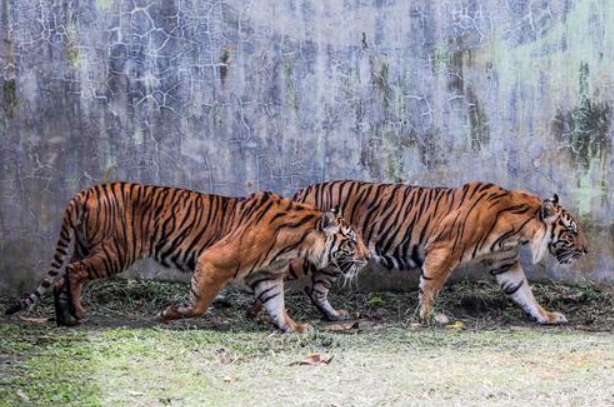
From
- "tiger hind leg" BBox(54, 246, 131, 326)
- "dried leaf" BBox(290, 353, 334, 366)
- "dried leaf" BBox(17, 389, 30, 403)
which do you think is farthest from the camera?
"tiger hind leg" BBox(54, 246, 131, 326)

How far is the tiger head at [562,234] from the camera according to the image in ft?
27.3

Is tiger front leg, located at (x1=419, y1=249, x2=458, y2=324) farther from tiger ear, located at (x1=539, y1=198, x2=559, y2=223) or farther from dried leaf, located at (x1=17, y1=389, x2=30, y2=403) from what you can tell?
dried leaf, located at (x1=17, y1=389, x2=30, y2=403)


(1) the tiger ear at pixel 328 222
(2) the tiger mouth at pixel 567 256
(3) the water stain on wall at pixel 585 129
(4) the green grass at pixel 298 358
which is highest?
(3) the water stain on wall at pixel 585 129

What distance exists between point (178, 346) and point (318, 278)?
1932 millimetres

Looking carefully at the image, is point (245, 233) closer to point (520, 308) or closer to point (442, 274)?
point (442, 274)

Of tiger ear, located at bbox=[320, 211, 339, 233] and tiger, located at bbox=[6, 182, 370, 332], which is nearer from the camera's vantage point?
tiger, located at bbox=[6, 182, 370, 332]

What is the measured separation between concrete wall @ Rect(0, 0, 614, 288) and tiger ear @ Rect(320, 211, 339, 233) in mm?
1070

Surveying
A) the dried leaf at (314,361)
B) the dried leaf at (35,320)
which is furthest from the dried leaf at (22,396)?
the dried leaf at (35,320)

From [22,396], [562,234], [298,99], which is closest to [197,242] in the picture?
[298,99]

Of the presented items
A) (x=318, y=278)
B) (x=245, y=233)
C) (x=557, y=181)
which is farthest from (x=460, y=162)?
(x=245, y=233)

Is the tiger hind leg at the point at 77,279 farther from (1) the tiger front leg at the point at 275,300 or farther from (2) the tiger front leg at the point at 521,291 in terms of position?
(2) the tiger front leg at the point at 521,291

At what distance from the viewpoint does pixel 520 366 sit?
6297mm

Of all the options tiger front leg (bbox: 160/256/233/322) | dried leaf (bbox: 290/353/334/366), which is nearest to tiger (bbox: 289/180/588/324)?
tiger front leg (bbox: 160/256/233/322)

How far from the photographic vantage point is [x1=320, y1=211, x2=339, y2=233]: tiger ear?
7805 millimetres
